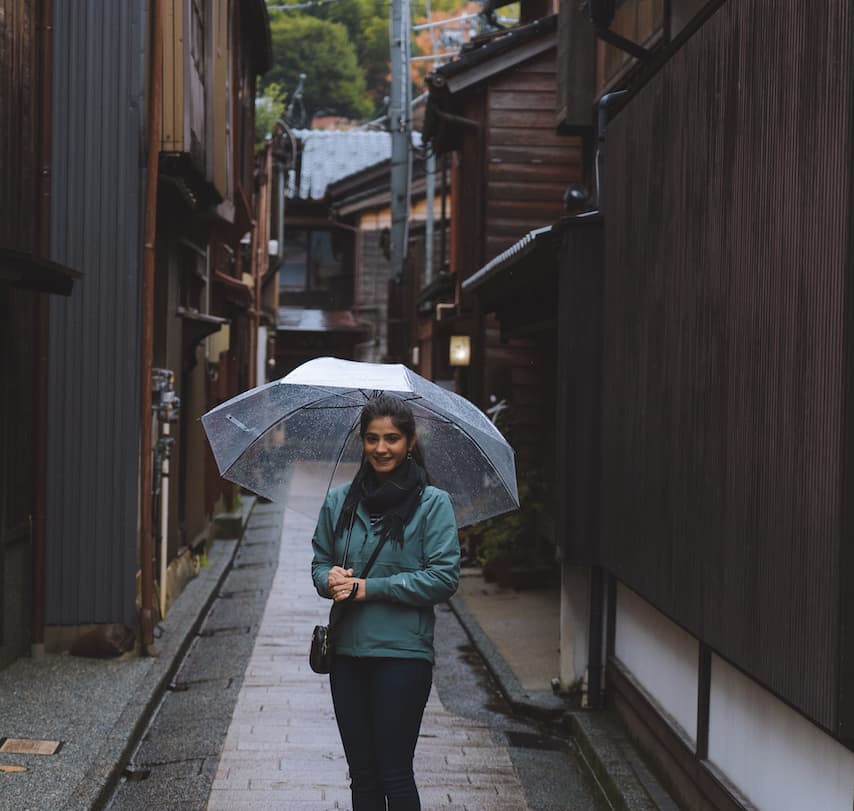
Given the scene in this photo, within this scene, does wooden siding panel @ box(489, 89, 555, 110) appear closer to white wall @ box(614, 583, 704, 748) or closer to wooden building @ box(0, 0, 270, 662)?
wooden building @ box(0, 0, 270, 662)

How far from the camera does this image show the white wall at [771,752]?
4621mm

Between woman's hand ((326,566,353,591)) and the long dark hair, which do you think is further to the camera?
the long dark hair

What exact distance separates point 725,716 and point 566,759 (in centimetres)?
237

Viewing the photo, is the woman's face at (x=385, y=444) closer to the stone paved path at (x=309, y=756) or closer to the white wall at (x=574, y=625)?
the stone paved path at (x=309, y=756)

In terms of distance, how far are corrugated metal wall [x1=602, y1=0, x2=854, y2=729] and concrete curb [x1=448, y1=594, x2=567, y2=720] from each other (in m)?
1.65

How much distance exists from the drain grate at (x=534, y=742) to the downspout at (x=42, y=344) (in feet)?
13.6

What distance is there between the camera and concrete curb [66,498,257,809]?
695 cm

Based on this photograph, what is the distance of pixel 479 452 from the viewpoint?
6.18m

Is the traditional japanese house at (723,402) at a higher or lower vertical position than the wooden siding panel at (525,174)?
lower

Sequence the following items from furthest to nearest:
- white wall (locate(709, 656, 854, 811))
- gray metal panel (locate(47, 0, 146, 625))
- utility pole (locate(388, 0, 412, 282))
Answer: utility pole (locate(388, 0, 412, 282)) < gray metal panel (locate(47, 0, 146, 625)) < white wall (locate(709, 656, 854, 811))

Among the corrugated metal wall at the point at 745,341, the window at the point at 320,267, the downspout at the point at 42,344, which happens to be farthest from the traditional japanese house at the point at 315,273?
the corrugated metal wall at the point at 745,341

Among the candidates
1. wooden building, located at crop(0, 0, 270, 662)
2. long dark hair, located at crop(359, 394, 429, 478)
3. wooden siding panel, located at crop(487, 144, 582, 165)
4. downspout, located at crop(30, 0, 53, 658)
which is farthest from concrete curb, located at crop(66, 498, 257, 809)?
wooden siding panel, located at crop(487, 144, 582, 165)

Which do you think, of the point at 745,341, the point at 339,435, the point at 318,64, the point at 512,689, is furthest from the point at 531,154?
the point at 318,64

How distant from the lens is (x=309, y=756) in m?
8.02
